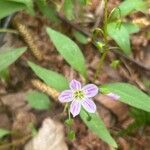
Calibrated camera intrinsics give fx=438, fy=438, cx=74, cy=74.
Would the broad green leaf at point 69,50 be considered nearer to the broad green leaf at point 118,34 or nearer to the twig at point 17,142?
the broad green leaf at point 118,34

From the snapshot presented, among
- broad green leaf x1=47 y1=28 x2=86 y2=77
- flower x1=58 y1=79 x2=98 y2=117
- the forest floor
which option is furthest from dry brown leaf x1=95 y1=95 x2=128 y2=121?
flower x1=58 y1=79 x2=98 y2=117

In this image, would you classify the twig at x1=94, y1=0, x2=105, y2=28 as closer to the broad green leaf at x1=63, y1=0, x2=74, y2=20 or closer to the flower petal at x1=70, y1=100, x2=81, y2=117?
Result: the broad green leaf at x1=63, y1=0, x2=74, y2=20

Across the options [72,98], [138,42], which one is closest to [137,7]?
[138,42]

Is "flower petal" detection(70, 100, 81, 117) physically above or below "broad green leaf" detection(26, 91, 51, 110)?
above

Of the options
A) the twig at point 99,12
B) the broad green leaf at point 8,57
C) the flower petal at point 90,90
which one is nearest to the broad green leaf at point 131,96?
the flower petal at point 90,90

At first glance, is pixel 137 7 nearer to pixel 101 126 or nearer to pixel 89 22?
pixel 89 22

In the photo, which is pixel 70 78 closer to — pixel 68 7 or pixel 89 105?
pixel 68 7

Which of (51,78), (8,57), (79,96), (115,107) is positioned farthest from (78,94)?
(115,107)
